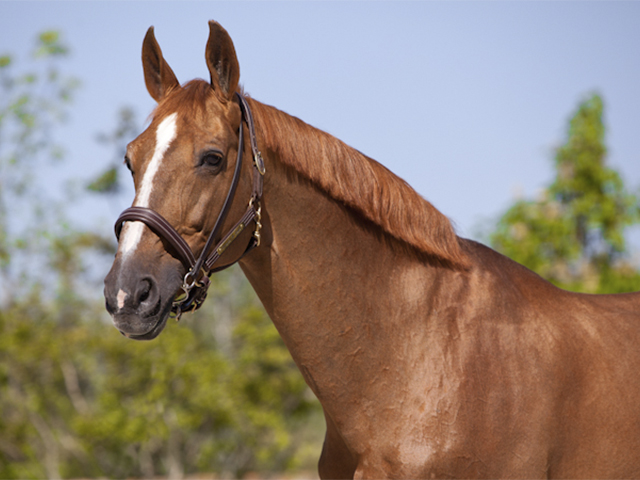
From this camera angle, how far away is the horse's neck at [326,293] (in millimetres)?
2535

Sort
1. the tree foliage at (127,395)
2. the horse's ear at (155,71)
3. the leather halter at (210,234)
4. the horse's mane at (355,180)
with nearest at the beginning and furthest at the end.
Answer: the leather halter at (210,234), the horse's mane at (355,180), the horse's ear at (155,71), the tree foliage at (127,395)

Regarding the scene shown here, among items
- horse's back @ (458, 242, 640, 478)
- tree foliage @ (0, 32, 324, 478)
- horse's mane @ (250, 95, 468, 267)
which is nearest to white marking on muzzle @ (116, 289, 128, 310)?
horse's mane @ (250, 95, 468, 267)

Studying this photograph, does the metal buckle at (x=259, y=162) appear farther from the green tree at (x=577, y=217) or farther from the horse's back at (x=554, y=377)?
the green tree at (x=577, y=217)

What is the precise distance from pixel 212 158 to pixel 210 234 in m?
0.32

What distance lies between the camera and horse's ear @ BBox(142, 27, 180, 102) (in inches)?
107

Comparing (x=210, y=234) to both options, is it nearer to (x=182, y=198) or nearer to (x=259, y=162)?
(x=182, y=198)

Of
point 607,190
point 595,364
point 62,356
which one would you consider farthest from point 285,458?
point 595,364

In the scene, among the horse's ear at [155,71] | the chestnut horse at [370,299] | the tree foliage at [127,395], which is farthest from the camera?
the tree foliage at [127,395]

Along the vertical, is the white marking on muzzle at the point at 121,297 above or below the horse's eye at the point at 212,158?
below

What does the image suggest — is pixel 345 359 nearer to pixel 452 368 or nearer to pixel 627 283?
pixel 452 368

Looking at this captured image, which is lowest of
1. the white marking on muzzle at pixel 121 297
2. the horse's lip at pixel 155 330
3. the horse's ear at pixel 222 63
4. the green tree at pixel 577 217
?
the horse's lip at pixel 155 330

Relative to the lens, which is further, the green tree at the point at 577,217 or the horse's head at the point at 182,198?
the green tree at the point at 577,217

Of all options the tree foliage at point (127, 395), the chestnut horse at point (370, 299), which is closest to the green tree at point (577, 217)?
the tree foliage at point (127, 395)

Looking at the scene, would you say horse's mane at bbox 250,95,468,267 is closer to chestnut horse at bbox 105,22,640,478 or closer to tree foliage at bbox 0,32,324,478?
chestnut horse at bbox 105,22,640,478
